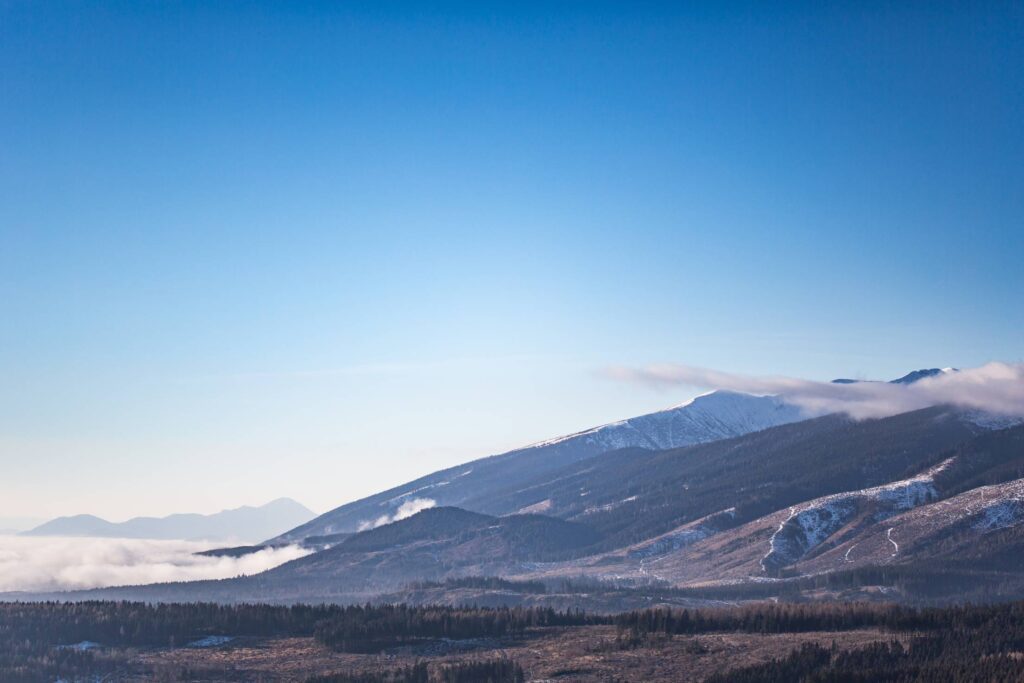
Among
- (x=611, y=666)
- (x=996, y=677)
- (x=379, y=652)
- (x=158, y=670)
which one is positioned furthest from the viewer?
(x=379, y=652)

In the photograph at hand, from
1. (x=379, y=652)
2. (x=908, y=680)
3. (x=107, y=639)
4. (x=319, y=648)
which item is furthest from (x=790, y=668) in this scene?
(x=107, y=639)

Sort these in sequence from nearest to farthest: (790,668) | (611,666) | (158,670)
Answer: (790,668)
(611,666)
(158,670)

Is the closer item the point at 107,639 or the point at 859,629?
the point at 859,629

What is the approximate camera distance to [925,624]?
6693 inches

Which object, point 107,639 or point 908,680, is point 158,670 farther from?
point 908,680

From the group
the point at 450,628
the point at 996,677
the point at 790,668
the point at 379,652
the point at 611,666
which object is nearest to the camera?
the point at 996,677

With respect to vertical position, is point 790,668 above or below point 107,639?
below

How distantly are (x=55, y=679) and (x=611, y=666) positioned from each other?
78.4 meters

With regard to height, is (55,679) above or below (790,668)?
above

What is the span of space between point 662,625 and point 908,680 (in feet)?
199

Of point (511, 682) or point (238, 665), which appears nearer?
point (511, 682)

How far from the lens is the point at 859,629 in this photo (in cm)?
17675

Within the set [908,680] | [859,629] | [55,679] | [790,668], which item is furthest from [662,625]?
[55,679]

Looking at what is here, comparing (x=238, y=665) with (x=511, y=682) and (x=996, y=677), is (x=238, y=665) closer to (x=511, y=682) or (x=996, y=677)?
(x=511, y=682)
